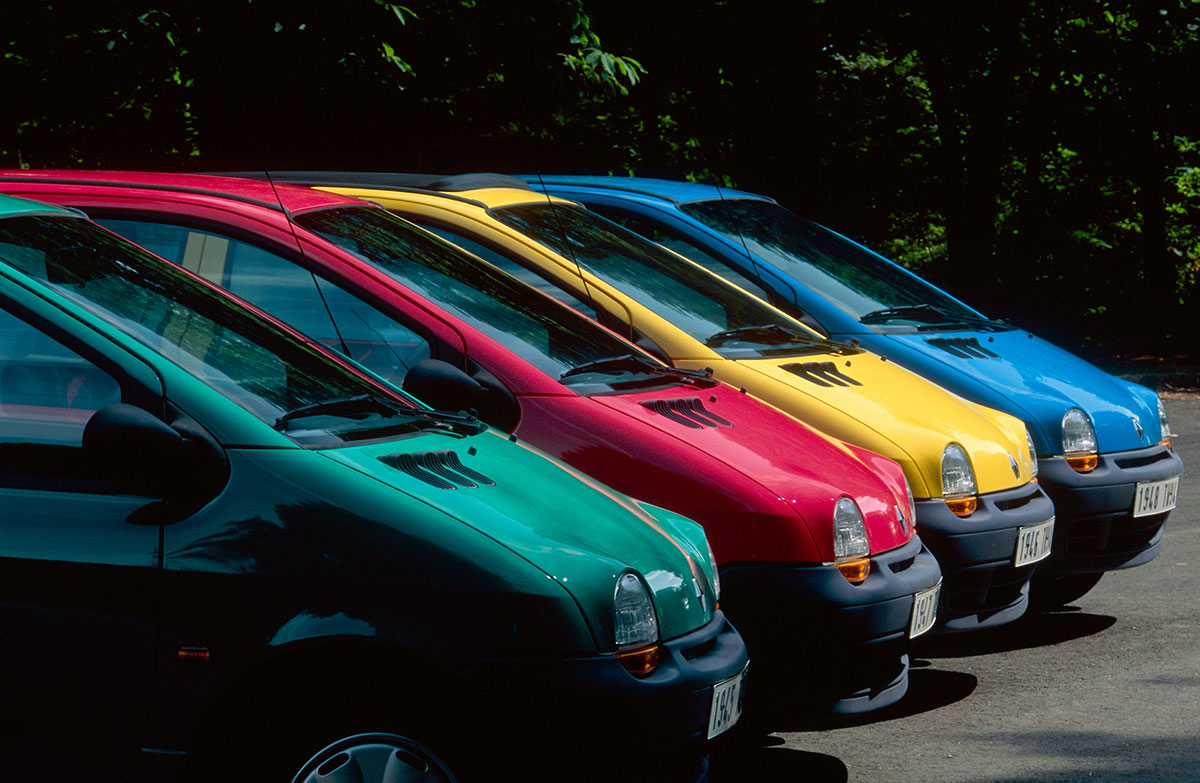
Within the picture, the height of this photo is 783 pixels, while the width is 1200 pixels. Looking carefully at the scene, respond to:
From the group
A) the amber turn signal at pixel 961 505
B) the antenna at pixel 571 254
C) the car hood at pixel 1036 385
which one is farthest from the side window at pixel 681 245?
the amber turn signal at pixel 961 505

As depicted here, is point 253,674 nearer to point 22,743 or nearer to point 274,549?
point 274,549

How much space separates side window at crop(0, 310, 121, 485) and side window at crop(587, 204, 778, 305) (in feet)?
12.7

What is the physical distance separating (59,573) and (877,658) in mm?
2485

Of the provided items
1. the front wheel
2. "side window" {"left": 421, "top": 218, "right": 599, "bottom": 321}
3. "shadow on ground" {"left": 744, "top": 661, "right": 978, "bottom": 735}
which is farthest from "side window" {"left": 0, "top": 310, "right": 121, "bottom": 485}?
"side window" {"left": 421, "top": 218, "right": 599, "bottom": 321}

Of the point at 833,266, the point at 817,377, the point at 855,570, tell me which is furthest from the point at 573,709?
the point at 833,266

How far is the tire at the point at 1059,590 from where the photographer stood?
7055 millimetres

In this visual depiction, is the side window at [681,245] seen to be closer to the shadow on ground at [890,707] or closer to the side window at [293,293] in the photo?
the shadow on ground at [890,707]

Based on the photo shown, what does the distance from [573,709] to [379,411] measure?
3.31 ft

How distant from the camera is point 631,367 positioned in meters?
5.17

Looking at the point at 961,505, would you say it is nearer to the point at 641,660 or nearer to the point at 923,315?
the point at 923,315

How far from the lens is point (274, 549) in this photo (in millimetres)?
3084

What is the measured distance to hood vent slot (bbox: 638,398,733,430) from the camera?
476 centimetres

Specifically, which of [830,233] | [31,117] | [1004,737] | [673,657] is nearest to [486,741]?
[673,657]

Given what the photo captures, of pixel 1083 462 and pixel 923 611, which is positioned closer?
pixel 923 611
